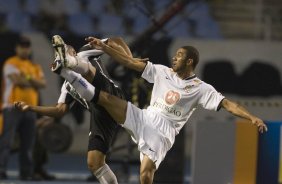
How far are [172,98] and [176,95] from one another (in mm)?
50

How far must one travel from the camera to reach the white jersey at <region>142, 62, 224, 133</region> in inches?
373

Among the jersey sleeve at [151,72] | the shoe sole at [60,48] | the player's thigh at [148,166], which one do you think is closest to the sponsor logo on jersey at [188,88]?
the jersey sleeve at [151,72]

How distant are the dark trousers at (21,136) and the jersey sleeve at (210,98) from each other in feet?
15.6

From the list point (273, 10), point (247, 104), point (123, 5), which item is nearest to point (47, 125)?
point (247, 104)

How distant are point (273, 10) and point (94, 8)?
12.7ft

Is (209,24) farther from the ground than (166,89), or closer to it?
farther from the ground

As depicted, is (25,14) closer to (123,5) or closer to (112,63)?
(123,5)

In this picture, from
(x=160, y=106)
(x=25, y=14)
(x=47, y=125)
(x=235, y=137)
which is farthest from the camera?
(x=25, y=14)

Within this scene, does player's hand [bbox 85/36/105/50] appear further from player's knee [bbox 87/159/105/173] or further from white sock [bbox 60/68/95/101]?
player's knee [bbox 87/159/105/173]

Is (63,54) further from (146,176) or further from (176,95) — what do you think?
(146,176)

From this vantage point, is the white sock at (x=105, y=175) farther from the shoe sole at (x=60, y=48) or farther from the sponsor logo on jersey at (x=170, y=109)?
the shoe sole at (x=60, y=48)

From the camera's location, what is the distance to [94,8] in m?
20.5

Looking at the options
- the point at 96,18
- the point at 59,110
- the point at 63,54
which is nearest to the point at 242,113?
the point at 63,54

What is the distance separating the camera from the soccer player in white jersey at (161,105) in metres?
9.27
